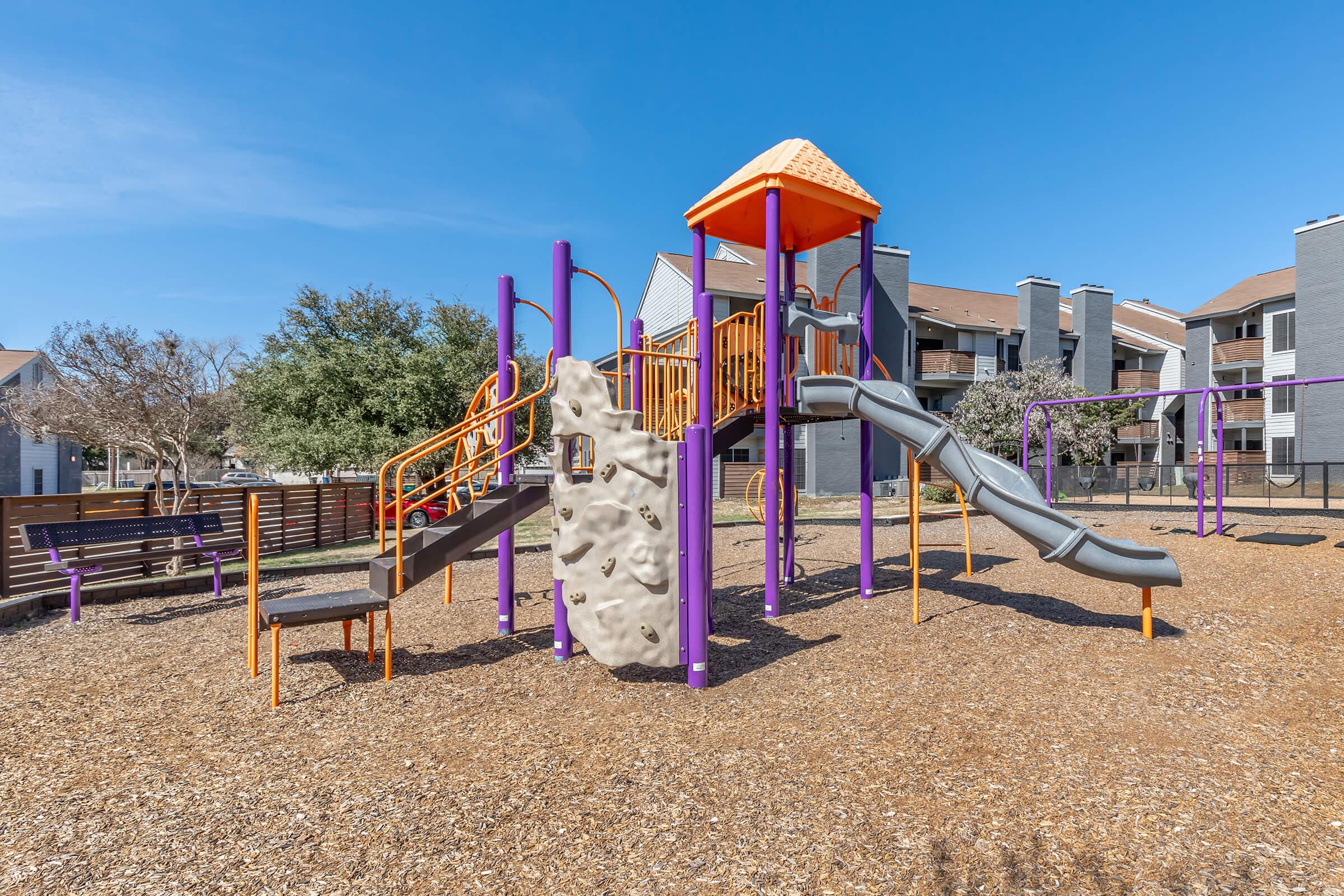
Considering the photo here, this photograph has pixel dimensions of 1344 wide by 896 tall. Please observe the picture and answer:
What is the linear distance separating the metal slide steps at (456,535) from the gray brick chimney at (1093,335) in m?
36.2

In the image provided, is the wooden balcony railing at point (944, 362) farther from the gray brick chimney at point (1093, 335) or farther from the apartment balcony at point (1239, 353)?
the apartment balcony at point (1239, 353)

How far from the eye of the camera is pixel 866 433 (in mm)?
8344

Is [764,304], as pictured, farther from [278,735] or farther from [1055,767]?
[278,735]

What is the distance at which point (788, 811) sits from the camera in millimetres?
3334

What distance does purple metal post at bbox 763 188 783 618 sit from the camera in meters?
7.14

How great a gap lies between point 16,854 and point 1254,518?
19.6 meters

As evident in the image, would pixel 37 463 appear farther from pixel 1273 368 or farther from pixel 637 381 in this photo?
pixel 1273 368

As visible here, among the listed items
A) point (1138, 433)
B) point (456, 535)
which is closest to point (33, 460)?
point (456, 535)

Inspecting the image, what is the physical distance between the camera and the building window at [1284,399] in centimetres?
2933

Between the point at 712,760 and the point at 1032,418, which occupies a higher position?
the point at 1032,418

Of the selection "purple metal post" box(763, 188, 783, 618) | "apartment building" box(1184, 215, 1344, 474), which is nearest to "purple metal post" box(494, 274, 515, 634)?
"purple metal post" box(763, 188, 783, 618)

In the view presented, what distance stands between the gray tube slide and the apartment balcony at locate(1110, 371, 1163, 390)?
35044mm

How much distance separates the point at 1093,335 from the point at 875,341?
1398 centimetres

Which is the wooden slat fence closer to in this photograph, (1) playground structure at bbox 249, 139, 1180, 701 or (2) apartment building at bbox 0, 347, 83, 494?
(1) playground structure at bbox 249, 139, 1180, 701
